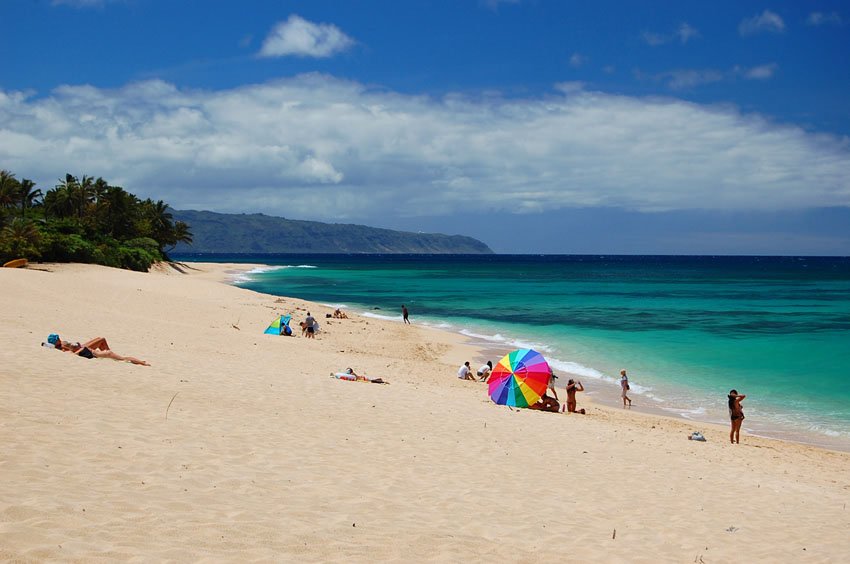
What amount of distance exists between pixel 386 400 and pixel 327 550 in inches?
312

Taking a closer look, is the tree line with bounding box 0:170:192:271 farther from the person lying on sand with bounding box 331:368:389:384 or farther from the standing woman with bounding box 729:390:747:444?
the standing woman with bounding box 729:390:747:444

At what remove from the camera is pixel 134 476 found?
727cm

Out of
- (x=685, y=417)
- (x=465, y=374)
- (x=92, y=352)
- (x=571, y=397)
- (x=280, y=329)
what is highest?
(x=92, y=352)

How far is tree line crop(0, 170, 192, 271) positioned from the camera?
1768 inches

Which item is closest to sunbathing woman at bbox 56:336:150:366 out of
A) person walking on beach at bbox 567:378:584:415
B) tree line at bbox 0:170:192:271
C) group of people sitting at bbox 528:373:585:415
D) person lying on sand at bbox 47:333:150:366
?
person lying on sand at bbox 47:333:150:366

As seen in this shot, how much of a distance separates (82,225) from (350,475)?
54781mm

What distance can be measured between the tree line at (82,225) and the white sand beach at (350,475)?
34.0m

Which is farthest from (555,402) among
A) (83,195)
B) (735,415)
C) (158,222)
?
(158,222)

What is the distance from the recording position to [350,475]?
8.73 meters

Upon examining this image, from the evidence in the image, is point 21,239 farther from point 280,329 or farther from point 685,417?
point 685,417

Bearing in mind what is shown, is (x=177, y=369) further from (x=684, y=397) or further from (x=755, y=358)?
(x=755, y=358)

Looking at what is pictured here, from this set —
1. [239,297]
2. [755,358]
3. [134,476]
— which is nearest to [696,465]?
[134,476]

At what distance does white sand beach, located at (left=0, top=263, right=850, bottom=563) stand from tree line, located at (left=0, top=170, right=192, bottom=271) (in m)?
34.0

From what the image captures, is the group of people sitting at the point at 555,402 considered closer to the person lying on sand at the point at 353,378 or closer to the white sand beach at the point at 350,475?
the white sand beach at the point at 350,475
